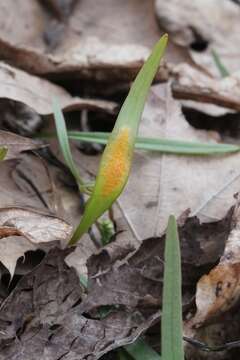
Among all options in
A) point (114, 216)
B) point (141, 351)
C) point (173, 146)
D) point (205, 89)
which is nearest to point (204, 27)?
point (205, 89)

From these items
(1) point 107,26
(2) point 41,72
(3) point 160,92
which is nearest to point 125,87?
(3) point 160,92

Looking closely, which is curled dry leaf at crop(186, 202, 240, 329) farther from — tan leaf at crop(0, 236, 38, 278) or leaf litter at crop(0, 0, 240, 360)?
tan leaf at crop(0, 236, 38, 278)

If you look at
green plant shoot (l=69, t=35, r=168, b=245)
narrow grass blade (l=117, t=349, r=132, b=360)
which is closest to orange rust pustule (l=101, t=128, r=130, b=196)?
green plant shoot (l=69, t=35, r=168, b=245)

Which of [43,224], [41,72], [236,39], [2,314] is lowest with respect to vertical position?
[2,314]

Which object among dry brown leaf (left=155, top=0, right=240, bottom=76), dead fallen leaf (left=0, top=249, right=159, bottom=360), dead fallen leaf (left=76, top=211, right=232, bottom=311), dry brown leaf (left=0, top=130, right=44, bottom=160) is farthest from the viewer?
dry brown leaf (left=155, top=0, right=240, bottom=76)

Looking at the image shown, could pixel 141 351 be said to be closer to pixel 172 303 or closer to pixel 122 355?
pixel 122 355

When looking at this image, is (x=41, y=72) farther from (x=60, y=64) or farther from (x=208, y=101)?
(x=208, y=101)
